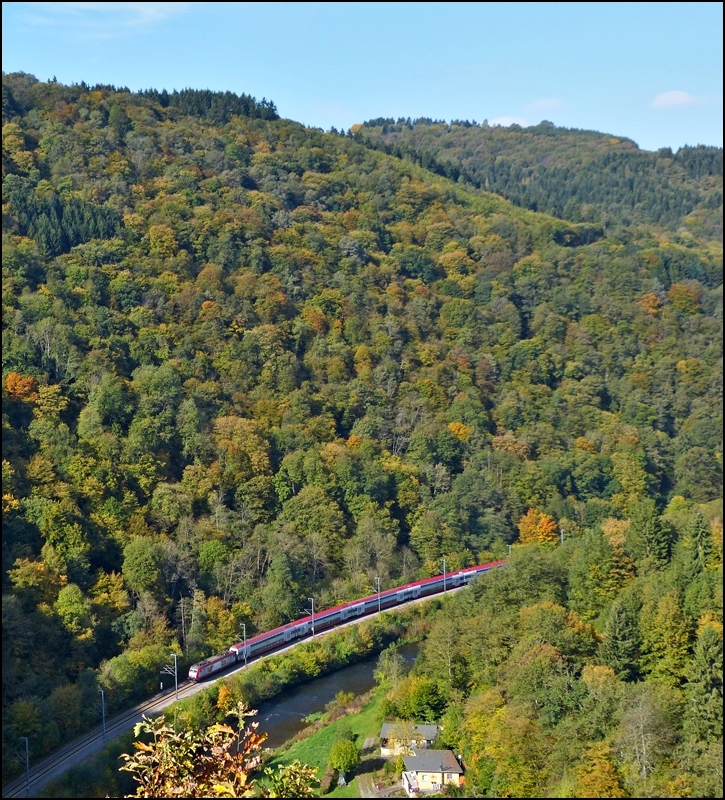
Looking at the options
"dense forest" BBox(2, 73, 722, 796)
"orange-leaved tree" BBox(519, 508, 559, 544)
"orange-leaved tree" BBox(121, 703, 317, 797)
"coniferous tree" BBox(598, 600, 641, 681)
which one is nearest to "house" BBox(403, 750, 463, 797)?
"dense forest" BBox(2, 73, 722, 796)

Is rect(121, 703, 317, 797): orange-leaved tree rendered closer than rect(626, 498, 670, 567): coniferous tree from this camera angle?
Yes

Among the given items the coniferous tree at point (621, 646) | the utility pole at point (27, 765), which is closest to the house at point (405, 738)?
the coniferous tree at point (621, 646)

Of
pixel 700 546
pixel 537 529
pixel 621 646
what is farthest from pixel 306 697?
pixel 537 529

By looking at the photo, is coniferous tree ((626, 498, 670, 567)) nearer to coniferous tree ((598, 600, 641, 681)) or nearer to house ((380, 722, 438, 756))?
coniferous tree ((598, 600, 641, 681))

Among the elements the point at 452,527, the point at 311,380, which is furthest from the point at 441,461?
the point at 311,380

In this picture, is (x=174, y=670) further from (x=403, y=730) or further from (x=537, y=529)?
(x=537, y=529)

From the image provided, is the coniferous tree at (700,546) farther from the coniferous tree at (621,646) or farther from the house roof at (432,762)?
the house roof at (432,762)
